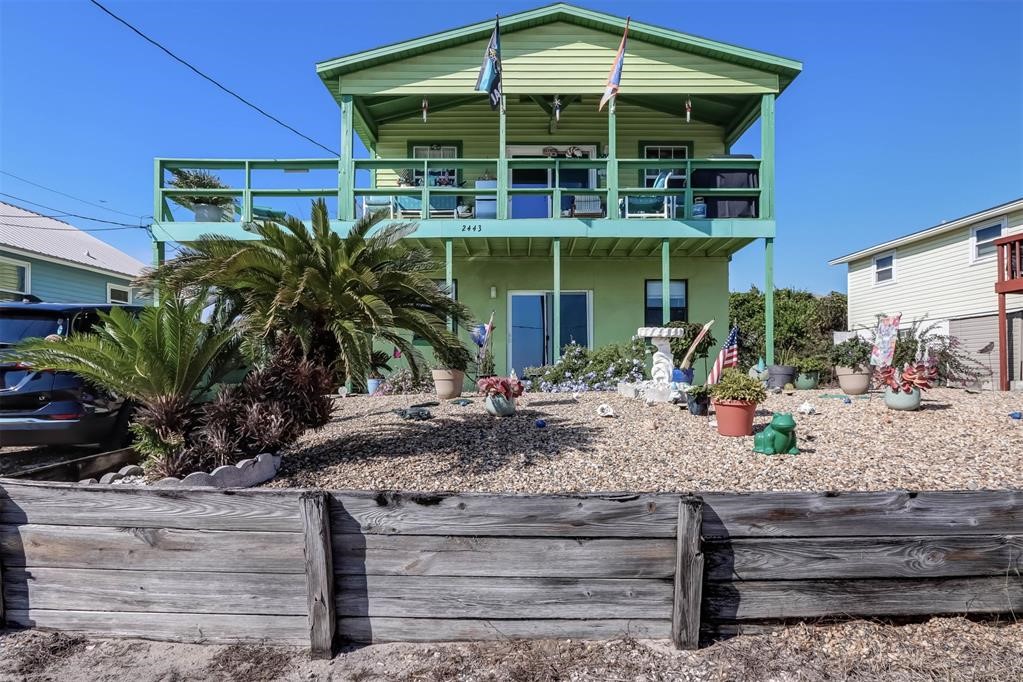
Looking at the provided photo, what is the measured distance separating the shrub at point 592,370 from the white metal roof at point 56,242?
1410 cm

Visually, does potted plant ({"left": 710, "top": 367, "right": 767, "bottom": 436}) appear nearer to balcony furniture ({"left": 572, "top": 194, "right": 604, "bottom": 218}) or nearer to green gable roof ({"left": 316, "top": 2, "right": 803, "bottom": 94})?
balcony furniture ({"left": 572, "top": 194, "right": 604, "bottom": 218})

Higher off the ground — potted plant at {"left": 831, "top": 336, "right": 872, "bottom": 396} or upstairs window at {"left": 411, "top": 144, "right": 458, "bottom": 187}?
upstairs window at {"left": 411, "top": 144, "right": 458, "bottom": 187}

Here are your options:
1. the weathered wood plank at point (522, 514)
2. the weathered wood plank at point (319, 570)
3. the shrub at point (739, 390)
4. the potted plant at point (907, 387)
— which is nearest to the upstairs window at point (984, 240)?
the potted plant at point (907, 387)

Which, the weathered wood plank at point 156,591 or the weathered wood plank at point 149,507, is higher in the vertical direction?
the weathered wood plank at point 149,507

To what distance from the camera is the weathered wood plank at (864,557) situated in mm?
2529

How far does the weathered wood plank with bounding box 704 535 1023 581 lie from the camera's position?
2529 millimetres

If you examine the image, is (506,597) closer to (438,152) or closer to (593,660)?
(593,660)

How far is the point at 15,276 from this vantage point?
52.2 ft

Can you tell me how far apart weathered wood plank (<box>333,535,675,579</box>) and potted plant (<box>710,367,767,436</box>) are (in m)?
3.45

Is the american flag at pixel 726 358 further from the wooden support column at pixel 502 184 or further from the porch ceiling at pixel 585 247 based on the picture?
the wooden support column at pixel 502 184

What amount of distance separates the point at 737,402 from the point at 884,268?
1726 centimetres

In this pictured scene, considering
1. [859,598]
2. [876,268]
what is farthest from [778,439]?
[876,268]

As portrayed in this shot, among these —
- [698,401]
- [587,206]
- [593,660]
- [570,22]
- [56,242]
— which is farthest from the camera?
[56,242]

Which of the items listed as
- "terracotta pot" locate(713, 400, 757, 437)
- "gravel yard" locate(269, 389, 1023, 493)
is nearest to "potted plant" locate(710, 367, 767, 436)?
"terracotta pot" locate(713, 400, 757, 437)
